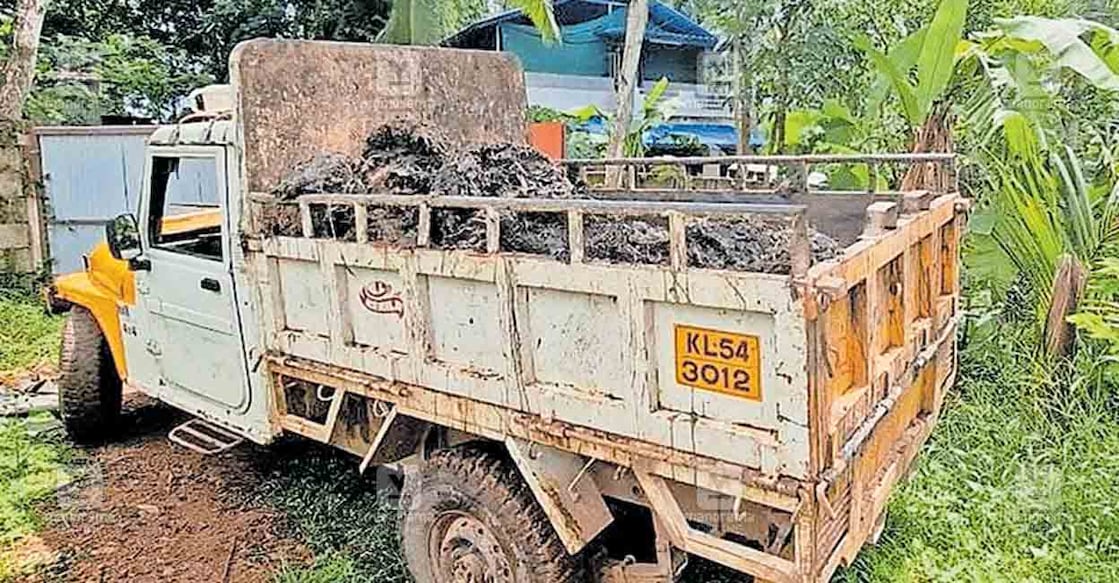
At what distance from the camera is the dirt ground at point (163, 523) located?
399 cm

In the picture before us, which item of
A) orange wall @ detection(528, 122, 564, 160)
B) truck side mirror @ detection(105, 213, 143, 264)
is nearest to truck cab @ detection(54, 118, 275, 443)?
truck side mirror @ detection(105, 213, 143, 264)

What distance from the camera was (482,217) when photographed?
3215 millimetres

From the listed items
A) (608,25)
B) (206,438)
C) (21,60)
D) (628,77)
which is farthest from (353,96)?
(608,25)

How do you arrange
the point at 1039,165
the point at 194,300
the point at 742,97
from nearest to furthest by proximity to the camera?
A: the point at 194,300 < the point at 1039,165 < the point at 742,97

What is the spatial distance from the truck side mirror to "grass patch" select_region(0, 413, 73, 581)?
1.29m

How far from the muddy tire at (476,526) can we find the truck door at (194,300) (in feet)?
3.79

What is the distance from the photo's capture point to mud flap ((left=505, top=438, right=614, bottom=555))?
9.85 ft

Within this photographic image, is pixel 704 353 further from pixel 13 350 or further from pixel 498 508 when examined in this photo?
pixel 13 350

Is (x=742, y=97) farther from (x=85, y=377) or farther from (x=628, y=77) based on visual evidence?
(x=85, y=377)

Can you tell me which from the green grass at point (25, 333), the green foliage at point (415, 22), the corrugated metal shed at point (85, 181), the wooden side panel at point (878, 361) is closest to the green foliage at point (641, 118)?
the green foliage at point (415, 22)

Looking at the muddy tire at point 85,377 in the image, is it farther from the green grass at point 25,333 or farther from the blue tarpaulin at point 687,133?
the blue tarpaulin at point 687,133

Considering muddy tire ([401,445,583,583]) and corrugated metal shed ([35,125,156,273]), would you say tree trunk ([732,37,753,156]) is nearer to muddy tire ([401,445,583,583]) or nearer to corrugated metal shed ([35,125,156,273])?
corrugated metal shed ([35,125,156,273])

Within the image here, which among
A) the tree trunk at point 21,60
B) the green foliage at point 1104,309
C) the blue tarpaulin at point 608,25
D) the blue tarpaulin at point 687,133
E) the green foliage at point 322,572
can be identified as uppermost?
the blue tarpaulin at point 608,25

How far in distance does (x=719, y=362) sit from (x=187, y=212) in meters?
3.93
